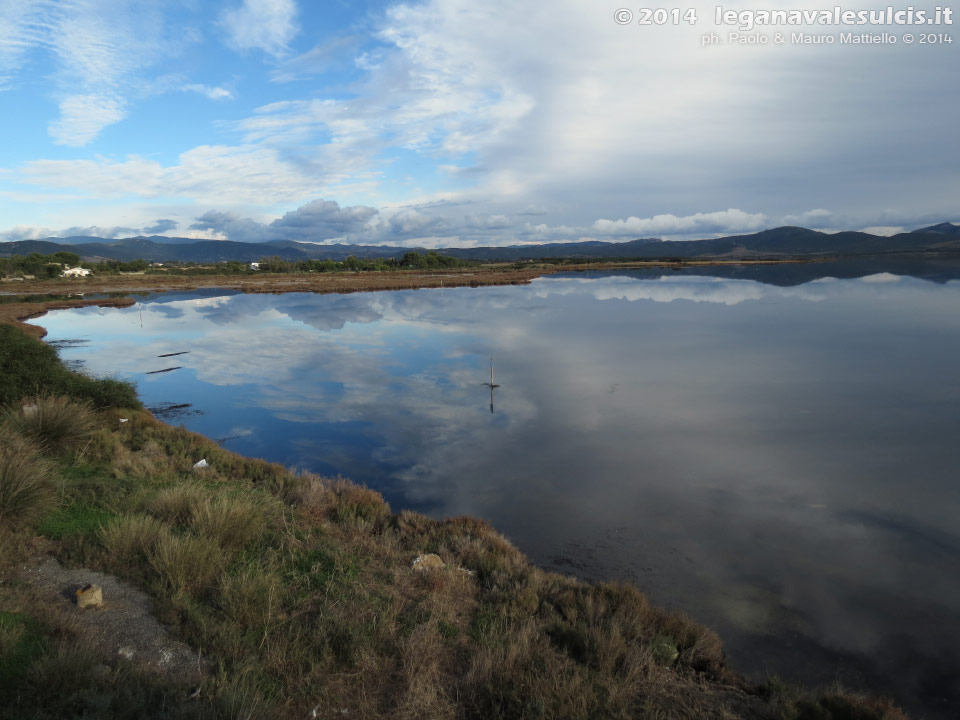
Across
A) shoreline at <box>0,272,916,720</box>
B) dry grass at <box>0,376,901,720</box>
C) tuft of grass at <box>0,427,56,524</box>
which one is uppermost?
tuft of grass at <box>0,427,56,524</box>

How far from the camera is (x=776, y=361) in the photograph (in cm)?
1944

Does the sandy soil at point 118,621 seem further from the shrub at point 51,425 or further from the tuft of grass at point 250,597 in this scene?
the shrub at point 51,425

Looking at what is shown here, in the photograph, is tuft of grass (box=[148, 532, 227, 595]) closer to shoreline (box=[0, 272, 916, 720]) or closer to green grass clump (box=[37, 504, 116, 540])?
green grass clump (box=[37, 504, 116, 540])

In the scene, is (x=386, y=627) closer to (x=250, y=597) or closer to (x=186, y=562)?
(x=250, y=597)

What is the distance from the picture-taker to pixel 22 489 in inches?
226

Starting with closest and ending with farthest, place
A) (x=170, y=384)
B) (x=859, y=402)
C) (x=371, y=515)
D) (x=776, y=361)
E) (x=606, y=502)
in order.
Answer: (x=371, y=515)
(x=606, y=502)
(x=859, y=402)
(x=170, y=384)
(x=776, y=361)

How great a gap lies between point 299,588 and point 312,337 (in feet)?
75.4

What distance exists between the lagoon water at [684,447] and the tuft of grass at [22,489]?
4.70 metres

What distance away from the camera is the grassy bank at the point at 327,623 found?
3848mm

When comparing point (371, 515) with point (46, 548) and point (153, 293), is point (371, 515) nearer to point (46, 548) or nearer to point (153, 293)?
point (46, 548)

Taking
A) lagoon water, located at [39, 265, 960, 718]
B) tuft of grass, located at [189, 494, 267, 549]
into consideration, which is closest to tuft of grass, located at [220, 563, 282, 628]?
tuft of grass, located at [189, 494, 267, 549]

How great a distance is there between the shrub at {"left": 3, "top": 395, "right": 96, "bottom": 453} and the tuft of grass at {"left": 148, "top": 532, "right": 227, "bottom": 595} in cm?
429

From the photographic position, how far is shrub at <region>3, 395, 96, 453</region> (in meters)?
8.34

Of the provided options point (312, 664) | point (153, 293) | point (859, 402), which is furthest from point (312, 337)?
point (153, 293)
